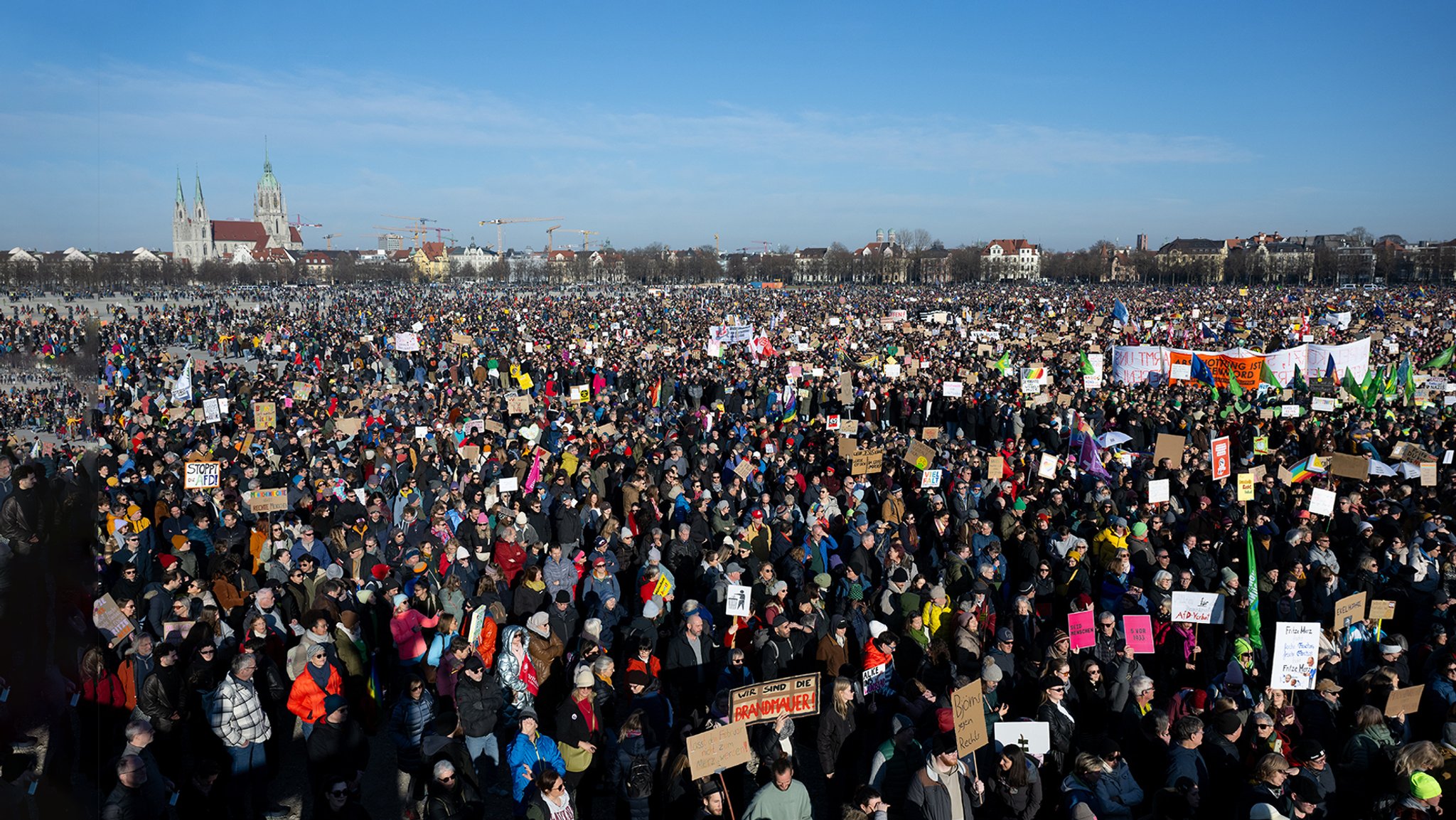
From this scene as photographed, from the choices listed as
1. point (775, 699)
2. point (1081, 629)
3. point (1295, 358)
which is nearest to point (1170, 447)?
point (1081, 629)

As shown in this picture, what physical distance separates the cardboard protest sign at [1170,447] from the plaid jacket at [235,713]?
10.3 meters

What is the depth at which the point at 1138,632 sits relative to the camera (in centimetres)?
628

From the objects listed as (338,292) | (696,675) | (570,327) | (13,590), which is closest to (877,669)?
(696,675)

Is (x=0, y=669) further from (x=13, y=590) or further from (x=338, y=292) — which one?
(x=338, y=292)

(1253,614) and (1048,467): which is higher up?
(1048,467)

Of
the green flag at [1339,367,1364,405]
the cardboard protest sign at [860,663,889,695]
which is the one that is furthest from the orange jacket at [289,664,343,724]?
the green flag at [1339,367,1364,405]

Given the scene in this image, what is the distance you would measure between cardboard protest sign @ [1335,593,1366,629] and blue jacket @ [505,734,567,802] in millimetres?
5283

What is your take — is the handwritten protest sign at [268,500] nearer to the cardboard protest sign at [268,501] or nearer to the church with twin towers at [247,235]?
the cardboard protest sign at [268,501]

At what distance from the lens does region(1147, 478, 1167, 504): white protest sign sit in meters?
9.88

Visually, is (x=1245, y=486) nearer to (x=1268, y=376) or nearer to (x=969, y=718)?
(x=969, y=718)

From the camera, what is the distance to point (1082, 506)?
10.2 metres

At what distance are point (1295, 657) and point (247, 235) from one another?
16607 cm

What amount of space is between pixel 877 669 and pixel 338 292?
71.6 metres

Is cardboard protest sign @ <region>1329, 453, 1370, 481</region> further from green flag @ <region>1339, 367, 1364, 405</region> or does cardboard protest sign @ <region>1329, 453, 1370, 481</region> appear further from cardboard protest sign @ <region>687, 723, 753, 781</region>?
cardboard protest sign @ <region>687, 723, 753, 781</region>
